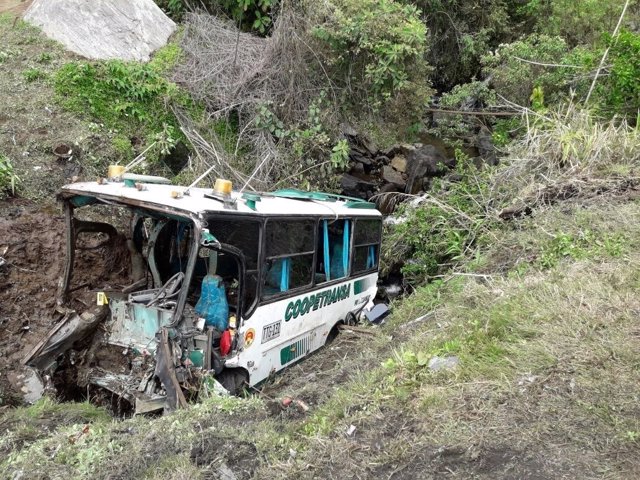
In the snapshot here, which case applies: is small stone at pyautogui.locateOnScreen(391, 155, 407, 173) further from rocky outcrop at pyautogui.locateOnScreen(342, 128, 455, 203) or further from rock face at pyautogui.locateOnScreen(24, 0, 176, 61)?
rock face at pyautogui.locateOnScreen(24, 0, 176, 61)

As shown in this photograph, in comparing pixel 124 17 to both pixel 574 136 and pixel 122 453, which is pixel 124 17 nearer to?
pixel 574 136

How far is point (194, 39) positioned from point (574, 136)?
306 inches

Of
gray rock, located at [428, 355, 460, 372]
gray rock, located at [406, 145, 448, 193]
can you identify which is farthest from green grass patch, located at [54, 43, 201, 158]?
gray rock, located at [428, 355, 460, 372]

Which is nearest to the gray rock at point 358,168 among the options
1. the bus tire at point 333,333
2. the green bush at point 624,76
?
the green bush at point 624,76

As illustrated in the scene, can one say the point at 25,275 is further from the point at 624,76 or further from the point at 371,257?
the point at 624,76

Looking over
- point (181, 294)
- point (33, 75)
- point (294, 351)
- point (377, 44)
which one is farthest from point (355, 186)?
point (181, 294)

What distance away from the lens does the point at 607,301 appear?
4688 millimetres

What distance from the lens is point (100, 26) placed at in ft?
34.9

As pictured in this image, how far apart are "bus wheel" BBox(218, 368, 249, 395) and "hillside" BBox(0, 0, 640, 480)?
13 centimetres

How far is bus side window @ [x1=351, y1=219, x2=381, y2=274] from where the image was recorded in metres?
7.65

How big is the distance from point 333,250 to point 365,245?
3.34ft

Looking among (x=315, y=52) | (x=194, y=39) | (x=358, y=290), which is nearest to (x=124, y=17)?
(x=194, y=39)

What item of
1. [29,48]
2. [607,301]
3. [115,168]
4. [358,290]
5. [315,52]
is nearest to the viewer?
[607,301]

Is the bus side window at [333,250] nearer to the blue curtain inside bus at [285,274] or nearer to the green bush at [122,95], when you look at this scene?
the blue curtain inside bus at [285,274]
